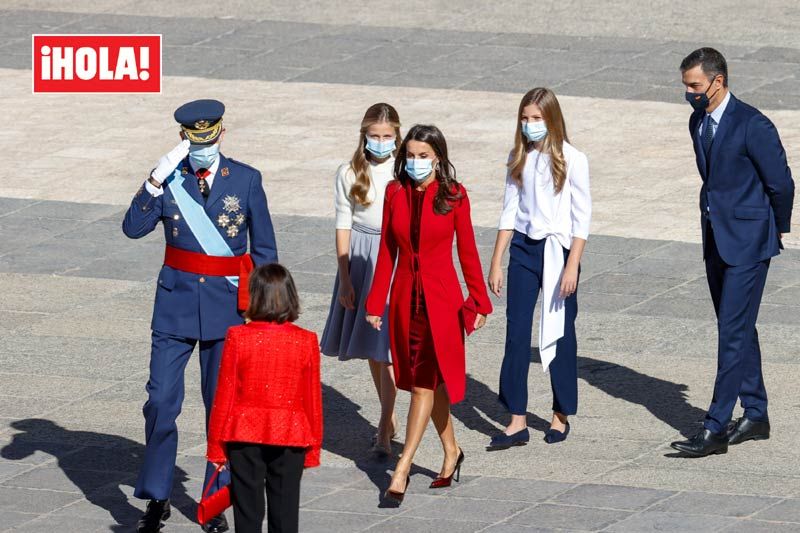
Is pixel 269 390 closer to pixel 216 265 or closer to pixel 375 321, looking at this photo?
pixel 216 265

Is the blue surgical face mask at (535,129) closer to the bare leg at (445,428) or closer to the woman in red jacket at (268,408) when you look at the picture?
the bare leg at (445,428)

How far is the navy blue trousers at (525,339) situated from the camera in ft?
29.8

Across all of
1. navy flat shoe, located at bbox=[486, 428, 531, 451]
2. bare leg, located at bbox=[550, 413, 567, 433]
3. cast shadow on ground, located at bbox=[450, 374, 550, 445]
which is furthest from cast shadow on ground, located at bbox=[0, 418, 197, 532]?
bare leg, located at bbox=[550, 413, 567, 433]

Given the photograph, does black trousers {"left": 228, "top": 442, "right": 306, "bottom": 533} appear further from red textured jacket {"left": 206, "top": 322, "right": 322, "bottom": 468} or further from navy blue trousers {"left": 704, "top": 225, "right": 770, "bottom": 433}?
navy blue trousers {"left": 704, "top": 225, "right": 770, "bottom": 433}

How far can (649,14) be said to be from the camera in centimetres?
2238

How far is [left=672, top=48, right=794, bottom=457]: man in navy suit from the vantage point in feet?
28.7

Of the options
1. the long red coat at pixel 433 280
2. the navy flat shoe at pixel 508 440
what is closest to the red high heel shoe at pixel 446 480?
the long red coat at pixel 433 280

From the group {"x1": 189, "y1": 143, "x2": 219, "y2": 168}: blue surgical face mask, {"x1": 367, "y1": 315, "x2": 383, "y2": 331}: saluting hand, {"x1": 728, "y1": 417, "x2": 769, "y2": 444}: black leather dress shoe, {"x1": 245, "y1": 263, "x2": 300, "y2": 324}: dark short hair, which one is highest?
{"x1": 189, "y1": 143, "x2": 219, "y2": 168}: blue surgical face mask

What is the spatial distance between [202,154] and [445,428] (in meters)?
1.80

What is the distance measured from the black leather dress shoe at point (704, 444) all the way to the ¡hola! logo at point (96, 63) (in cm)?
1207

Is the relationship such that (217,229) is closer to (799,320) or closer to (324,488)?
(324,488)

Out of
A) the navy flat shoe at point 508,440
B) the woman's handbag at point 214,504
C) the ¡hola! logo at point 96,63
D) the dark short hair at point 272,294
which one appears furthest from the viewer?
the ¡hola! logo at point 96,63

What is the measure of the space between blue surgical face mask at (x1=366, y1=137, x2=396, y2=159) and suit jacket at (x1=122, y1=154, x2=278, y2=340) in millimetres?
1029

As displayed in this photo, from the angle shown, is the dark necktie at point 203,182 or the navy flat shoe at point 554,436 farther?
the navy flat shoe at point 554,436
